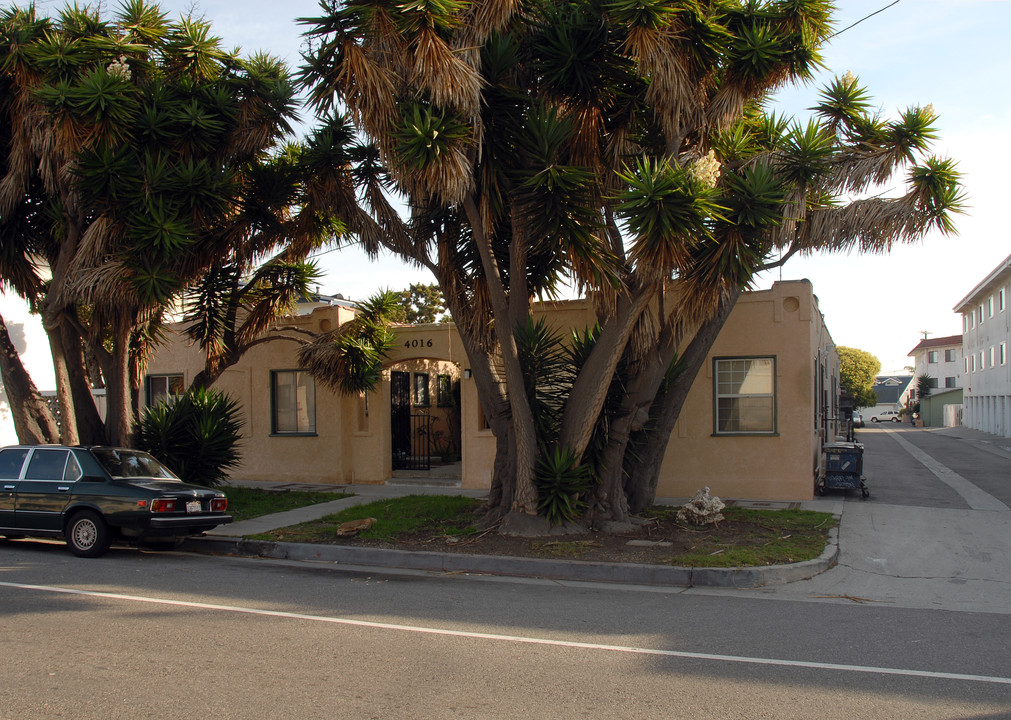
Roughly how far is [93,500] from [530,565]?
550 cm

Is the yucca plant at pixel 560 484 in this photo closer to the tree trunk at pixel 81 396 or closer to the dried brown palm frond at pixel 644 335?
the dried brown palm frond at pixel 644 335

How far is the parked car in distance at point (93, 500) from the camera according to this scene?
1000 cm

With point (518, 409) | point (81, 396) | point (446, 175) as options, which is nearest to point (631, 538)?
Answer: point (518, 409)

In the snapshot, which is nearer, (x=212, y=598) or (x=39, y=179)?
(x=212, y=598)

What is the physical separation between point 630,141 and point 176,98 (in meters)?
7.40

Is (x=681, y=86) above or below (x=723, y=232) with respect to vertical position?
above

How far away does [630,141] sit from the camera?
10539 mm

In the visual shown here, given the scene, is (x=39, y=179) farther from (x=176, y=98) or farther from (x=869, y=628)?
(x=869, y=628)

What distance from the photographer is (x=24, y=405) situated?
13953 mm

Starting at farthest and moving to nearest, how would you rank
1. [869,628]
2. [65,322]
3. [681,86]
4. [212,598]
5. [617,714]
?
[65,322]
[681,86]
[212,598]
[869,628]
[617,714]

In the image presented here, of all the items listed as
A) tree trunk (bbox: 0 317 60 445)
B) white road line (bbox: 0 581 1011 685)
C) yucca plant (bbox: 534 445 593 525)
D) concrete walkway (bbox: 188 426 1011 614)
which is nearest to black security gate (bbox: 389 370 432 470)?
concrete walkway (bbox: 188 426 1011 614)

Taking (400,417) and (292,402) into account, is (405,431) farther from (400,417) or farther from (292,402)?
(292,402)

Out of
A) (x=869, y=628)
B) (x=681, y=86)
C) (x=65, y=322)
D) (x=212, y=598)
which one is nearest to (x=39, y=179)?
(x=65, y=322)

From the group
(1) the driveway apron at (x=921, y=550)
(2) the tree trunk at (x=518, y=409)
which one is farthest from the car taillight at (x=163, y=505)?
(1) the driveway apron at (x=921, y=550)
